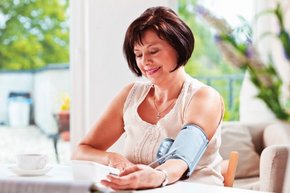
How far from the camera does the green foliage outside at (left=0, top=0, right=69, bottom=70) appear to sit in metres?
4.12

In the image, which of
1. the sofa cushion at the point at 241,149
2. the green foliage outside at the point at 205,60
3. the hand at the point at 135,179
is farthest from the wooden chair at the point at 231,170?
the green foliage outside at the point at 205,60

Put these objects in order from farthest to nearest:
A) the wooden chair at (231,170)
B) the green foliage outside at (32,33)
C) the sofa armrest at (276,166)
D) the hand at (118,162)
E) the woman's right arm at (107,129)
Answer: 1. the green foliage outside at (32,33)
2. the sofa armrest at (276,166)
3. the woman's right arm at (107,129)
4. the wooden chair at (231,170)
5. the hand at (118,162)

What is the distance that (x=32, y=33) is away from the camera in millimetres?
4148

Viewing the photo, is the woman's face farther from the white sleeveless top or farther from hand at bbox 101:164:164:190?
hand at bbox 101:164:164:190

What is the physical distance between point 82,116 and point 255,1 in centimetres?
169

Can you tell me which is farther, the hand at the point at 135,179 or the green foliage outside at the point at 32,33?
the green foliage outside at the point at 32,33

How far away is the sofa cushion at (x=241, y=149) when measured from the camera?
3.57 m

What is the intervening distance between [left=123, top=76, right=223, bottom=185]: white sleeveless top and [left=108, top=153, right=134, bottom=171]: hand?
0.10 m

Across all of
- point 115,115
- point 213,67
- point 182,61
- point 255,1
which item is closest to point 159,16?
point 182,61

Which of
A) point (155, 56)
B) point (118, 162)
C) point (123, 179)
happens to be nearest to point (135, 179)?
point (123, 179)

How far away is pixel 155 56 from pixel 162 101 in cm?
17

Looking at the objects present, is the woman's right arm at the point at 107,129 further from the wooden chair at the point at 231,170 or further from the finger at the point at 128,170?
the finger at the point at 128,170

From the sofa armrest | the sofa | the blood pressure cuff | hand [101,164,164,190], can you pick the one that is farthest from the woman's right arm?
the sofa

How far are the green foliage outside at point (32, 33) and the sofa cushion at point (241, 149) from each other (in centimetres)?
128
